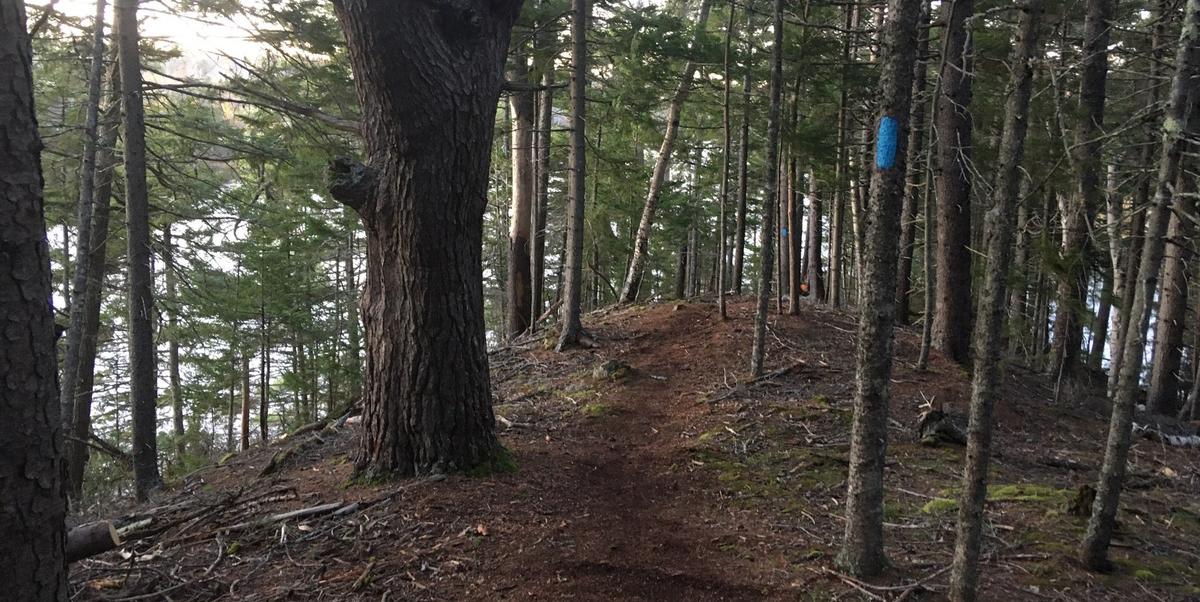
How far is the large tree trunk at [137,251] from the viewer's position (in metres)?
7.88

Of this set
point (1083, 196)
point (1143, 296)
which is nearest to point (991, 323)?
point (1143, 296)

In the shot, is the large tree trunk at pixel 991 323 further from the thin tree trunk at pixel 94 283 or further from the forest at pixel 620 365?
the thin tree trunk at pixel 94 283

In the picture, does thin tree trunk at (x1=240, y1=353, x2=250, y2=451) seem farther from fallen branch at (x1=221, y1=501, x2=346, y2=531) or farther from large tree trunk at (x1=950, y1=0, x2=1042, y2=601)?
large tree trunk at (x1=950, y1=0, x2=1042, y2=601)

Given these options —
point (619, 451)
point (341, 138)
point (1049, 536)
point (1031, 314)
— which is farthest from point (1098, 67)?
point (1031, 314)

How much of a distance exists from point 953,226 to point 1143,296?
6.19 meters

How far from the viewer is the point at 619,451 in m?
6.66

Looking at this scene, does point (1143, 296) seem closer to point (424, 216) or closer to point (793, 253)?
point (424, 216)

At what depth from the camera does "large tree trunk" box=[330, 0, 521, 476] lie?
4887 mm

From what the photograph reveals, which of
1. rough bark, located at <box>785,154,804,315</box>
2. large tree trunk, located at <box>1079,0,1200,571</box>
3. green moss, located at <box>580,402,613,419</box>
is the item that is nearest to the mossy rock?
green moss, located at <box>580,402,613,419</box>

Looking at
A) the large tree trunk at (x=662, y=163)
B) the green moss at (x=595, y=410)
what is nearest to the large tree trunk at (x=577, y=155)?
the green moss at (x=595, y=410)

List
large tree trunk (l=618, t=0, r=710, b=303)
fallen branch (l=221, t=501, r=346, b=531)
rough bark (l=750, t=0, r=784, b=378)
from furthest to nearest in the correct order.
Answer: large tree trunk (l=618, t=0, r=710, b=303)
rough bark (l=750, t=0, r=784, b=378)
fallen branch (l=221, t=501, r=346, b=531)

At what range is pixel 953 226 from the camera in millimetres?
9664

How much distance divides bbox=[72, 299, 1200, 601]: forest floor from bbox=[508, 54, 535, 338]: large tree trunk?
4.88 m

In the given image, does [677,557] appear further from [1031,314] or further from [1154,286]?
[1031,314]
